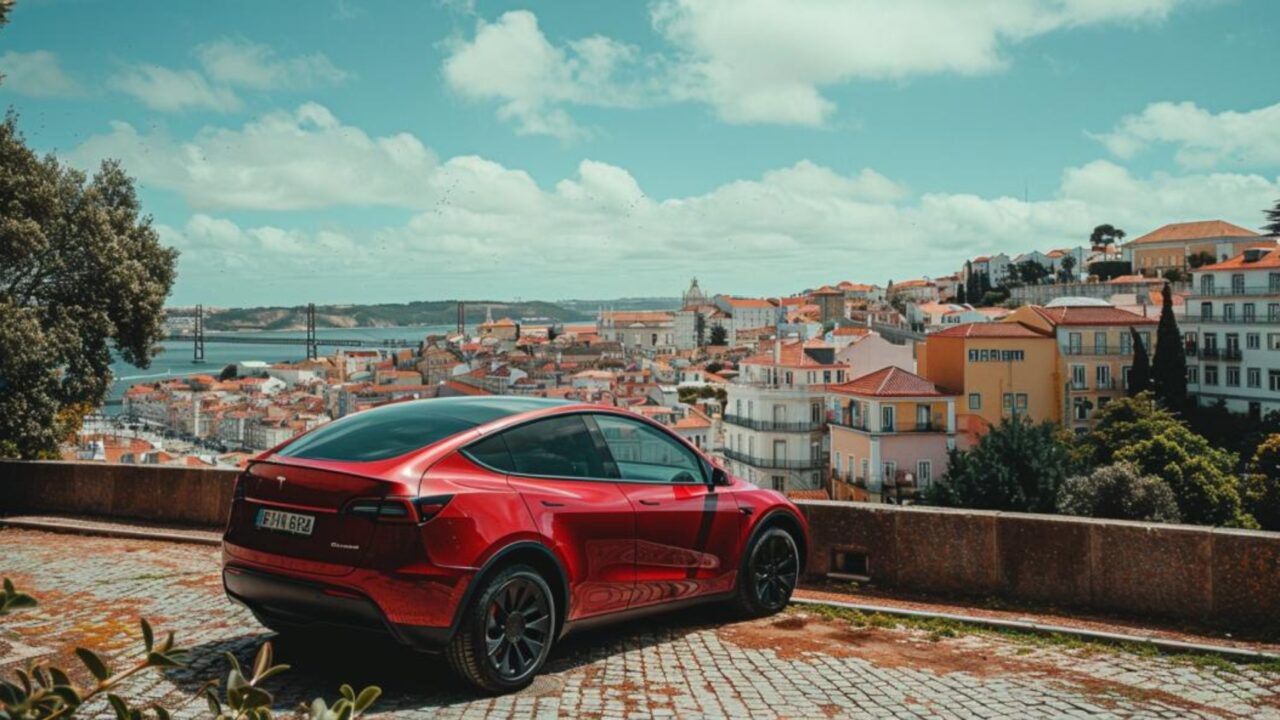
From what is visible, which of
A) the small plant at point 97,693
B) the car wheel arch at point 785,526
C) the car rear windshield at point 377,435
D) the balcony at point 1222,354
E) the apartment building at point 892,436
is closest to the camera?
the small plant at point 97,693

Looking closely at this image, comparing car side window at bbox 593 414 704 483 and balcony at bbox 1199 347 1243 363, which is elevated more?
balcony at bbox 1199 347 1243 363

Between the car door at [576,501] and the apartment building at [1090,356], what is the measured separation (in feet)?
251

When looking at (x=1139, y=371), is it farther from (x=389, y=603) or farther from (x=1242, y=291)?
(x=389, y=603)

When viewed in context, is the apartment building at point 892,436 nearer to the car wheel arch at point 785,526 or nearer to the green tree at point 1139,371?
the green tree at point 1139,371

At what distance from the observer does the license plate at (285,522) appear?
4848 millimetres

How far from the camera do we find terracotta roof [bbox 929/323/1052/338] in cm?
7425

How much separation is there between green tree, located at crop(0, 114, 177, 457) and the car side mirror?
10.7 m

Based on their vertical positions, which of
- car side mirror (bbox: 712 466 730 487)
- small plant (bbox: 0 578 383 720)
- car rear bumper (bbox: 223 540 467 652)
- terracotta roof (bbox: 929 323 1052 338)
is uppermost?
terracotta roof (bbox: 929 323 1052 338)

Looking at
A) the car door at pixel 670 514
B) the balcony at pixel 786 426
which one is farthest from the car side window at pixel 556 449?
the balcony at pixel 786 426

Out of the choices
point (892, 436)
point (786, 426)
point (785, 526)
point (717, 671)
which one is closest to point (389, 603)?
point (717, 671)

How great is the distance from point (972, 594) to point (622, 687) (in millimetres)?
3414

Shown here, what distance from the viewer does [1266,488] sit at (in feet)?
160

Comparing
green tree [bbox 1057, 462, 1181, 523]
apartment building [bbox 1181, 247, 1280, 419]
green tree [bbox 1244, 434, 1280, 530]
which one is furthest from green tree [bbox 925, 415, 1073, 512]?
apartment building [bbox 1181, 247, 1280, 419]

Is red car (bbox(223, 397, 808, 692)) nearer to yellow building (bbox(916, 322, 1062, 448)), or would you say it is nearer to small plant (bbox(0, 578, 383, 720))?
small plant (bbox(0, 578, 383, 720))
